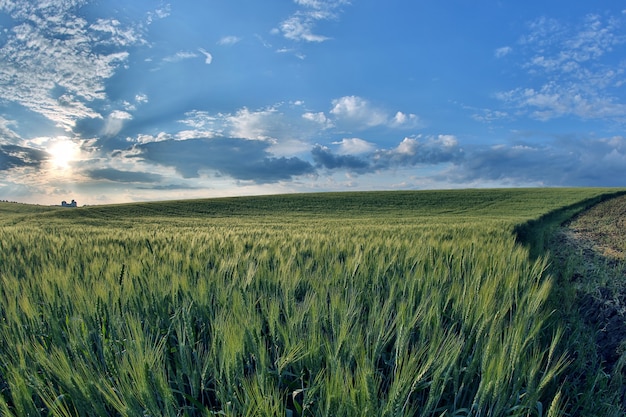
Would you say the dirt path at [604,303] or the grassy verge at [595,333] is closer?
the grassy verge at [595,333]

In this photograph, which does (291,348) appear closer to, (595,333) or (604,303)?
(595,333)

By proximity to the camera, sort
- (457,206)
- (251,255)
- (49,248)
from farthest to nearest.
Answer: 1. (457,206)
2. (49,248)
3. (251,255)

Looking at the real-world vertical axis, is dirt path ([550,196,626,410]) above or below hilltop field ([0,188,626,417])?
below

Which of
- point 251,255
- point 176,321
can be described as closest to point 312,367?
point 176,321

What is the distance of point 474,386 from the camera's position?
191 cm

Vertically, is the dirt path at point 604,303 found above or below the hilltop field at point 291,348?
below

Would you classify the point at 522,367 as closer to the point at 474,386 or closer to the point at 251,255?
the point at 474,386

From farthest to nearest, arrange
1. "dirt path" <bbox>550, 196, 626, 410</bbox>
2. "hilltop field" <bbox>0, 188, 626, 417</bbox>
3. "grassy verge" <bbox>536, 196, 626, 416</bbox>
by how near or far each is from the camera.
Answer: "dirt path" <bbox>550, 196, 626, 410</bbox>, "grassy verge" <bbox>536, 196, 626, 416</bbox>, "hilltop field" <bbox>0, 188, 626, 417</bbox>

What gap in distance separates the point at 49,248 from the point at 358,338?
262 inches

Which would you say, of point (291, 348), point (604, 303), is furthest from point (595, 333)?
point (291, 348)

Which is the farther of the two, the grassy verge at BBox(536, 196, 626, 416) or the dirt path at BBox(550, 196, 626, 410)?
the dirt path at BBox(550, 196, 626, 410)

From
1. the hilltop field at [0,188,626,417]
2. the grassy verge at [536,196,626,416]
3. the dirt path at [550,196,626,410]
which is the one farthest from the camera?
the dirt path at [550,196,626,410]

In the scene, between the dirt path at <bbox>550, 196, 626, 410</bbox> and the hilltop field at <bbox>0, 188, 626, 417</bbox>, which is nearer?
the hilltop field at <bbox>0, 188, 626, 417</bbox>

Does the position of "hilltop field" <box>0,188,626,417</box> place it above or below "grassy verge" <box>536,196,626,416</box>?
above
